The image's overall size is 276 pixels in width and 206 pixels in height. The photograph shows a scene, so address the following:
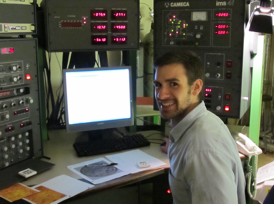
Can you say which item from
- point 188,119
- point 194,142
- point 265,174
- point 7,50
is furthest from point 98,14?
point 265,174

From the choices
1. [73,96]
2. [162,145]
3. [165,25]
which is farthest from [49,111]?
[165,25]

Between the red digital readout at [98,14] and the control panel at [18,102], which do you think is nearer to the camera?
the control panel at [18,102]

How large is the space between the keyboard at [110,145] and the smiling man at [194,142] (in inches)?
25.1

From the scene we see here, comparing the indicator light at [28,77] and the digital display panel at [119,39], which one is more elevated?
the digital display panel at [119,39]

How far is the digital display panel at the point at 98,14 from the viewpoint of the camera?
2027 mm

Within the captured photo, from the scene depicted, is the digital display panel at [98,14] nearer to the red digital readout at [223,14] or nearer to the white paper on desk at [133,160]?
the red digital readout at [223,14]

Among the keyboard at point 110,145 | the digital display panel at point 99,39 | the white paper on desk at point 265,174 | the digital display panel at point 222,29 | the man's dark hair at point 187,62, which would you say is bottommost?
the white paper on desk at point 265,174

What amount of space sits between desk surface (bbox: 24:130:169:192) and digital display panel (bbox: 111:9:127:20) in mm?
750

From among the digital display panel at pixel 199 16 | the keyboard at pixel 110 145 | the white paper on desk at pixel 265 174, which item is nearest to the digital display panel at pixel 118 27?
the digital display panel at pixel 199 16

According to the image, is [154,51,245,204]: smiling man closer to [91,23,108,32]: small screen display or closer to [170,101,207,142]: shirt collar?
[170,101,207,142]: shirt collar

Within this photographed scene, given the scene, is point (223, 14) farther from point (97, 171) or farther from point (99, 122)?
point (97, 171)

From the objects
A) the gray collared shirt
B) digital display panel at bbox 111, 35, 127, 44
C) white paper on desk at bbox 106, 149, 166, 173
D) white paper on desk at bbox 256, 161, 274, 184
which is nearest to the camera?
the gray collared shirt

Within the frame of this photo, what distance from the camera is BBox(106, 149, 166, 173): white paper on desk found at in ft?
5.91

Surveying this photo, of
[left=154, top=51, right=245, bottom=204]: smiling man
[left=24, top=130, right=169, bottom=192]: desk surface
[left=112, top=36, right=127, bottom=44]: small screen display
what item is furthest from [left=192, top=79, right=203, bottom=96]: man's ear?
[left=112, top=36, right=127, bottom=44]: small screen display
